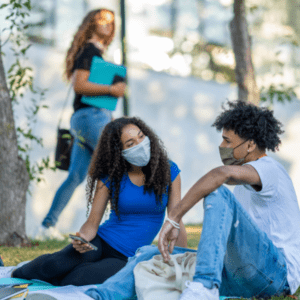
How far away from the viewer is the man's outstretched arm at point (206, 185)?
82.1 inches

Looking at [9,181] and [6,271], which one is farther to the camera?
[9,181]

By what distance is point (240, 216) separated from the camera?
2.11m

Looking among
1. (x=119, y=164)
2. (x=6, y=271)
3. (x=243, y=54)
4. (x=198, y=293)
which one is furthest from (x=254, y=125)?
(x=243, y=54)

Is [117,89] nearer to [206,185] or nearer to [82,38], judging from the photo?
[82,38]

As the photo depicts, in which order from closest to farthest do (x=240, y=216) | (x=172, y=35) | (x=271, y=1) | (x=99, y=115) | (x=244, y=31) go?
(x=240, y=216) < (x=99, y=115) < (x=244, y=31) < (x=172, y=35) < (x=271, y=1)

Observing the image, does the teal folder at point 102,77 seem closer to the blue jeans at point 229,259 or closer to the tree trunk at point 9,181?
the tree trunk at point 9,181

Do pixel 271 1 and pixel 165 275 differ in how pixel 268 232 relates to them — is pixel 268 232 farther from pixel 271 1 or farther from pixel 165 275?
pixel 271 1

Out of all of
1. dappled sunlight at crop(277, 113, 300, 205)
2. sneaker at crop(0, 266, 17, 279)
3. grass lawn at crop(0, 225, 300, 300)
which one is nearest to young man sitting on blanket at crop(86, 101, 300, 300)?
sneaker at crop(0, 266, 17, 279)

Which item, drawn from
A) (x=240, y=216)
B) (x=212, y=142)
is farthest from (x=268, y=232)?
(x=212, y=142)

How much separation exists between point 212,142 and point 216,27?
2004mm

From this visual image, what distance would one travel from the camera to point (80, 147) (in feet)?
14.3

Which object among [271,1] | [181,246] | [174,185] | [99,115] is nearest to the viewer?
[181,246]

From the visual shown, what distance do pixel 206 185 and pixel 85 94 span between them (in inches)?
91.8

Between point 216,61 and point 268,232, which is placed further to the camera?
point 216,61
